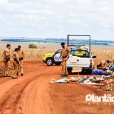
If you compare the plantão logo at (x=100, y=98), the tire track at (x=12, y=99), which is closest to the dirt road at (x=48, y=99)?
the tire track at (x=12, y=99)

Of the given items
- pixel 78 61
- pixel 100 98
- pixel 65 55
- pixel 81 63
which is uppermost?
pixel 65 55

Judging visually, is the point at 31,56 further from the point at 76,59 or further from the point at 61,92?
the point at 61,92

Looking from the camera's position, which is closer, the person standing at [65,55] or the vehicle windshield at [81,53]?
the person standing at [65,55]

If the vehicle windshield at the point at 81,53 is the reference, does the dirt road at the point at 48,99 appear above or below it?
below

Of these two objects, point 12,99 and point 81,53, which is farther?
point 81,53

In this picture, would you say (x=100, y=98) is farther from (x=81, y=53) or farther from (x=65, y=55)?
(x=81, y=53)

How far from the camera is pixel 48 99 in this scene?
1494 cm

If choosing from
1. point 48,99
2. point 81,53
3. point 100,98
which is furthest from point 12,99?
point 81,53

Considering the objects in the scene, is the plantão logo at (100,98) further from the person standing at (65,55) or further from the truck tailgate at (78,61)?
the truck tailgate at (78,61)

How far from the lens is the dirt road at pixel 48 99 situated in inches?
510

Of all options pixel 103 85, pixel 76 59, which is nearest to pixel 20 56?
pixel 76 59

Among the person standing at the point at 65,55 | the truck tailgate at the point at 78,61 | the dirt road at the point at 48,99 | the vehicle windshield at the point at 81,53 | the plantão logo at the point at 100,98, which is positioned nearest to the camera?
the dirt road at the point at 48,99

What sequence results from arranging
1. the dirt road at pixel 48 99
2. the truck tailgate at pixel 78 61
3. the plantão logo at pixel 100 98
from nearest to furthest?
1. the dirt road at pixel 48 99
2. the plantão logo at pixel 100 98
3. the truck tailgate at pixel 78 61

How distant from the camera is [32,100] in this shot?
14.6 meters
